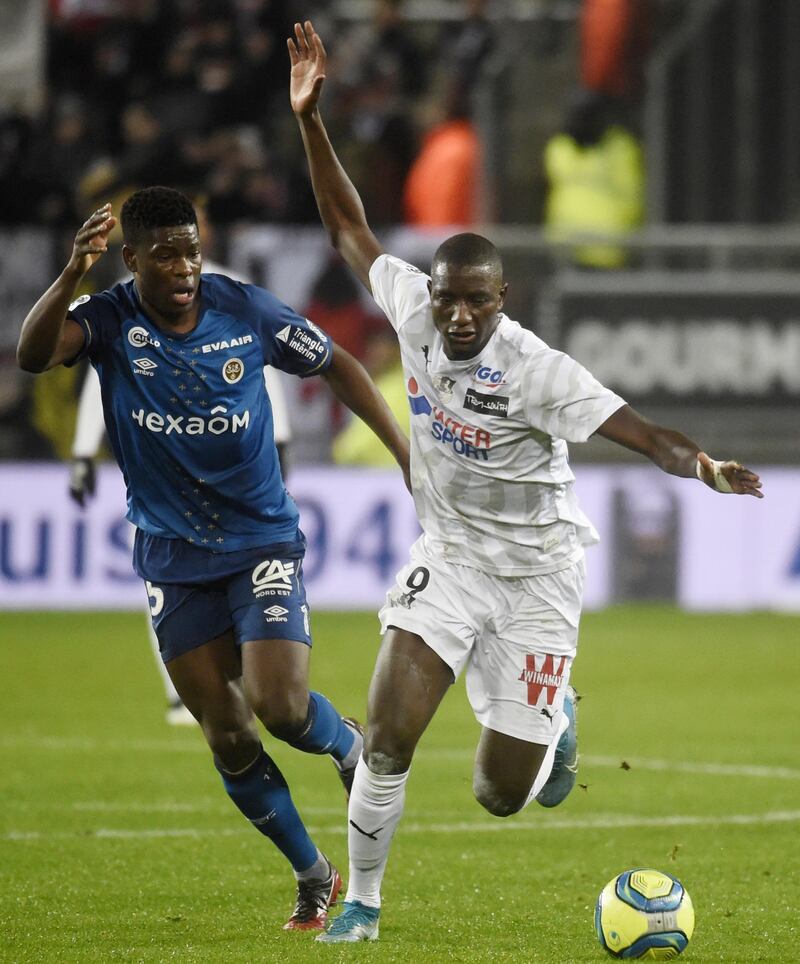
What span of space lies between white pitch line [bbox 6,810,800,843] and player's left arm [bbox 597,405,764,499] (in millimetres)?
2681

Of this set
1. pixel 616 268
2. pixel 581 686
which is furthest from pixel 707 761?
pixel 616 268

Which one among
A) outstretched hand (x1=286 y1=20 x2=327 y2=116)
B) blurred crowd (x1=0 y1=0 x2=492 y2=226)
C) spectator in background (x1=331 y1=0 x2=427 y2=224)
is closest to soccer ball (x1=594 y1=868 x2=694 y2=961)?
outstretched hand (x1=286 y1=20 x2=327 y2=116)

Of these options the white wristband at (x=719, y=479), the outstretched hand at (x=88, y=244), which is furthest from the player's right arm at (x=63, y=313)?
the white wristband at (x=719, y=479)

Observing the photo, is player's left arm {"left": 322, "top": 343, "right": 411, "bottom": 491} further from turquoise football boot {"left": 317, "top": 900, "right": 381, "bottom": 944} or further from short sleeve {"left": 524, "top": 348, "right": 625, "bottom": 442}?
turquoise football boot {"left": 317, "top": 900, "right": 381, "bottom": 944}

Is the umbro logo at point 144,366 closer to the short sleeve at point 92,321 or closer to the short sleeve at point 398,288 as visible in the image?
the short sleeve at point 92,321

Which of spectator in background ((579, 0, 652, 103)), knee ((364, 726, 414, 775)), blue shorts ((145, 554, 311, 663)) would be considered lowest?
knee ((364, 726, 414, 775))

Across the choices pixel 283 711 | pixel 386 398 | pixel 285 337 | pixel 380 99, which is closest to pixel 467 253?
pixel 285 337

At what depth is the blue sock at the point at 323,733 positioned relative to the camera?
595 centimetres

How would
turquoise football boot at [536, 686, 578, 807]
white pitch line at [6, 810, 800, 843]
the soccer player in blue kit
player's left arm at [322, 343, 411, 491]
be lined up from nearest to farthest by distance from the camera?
the soccer player in blue kit, player's left arm at [322, 343, 411, 491], turquoise football boot at [536, 686, 578, 807], white pitch line at [6, 810, 800, 843]

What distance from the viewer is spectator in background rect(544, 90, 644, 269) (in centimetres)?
1642

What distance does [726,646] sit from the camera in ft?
45.2

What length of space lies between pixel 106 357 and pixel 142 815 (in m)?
2.81

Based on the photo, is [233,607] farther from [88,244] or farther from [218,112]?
[218,112]

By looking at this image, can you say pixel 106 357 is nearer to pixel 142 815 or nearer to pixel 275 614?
pixel 275 614
